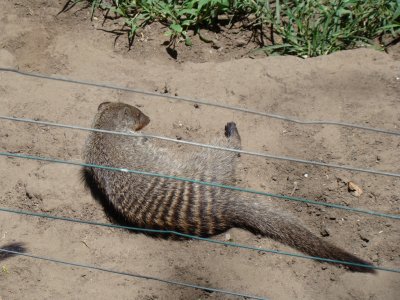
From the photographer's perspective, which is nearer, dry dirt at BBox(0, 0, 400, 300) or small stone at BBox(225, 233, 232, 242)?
dry dirt at BBox(0, 0, 400, 300)

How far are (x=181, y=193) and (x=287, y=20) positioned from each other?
1859mm

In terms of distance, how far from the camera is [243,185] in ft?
11.7

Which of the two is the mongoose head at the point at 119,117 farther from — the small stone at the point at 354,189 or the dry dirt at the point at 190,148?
the small stone at the point at 354,189

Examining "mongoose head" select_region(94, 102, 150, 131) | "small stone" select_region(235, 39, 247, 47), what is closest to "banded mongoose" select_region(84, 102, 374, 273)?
"mongoose head" select_region(94, 102, 150, 131)

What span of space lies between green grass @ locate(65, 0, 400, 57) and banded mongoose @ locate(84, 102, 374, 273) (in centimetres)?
95

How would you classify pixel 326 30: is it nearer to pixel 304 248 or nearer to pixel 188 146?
pixel 188 146

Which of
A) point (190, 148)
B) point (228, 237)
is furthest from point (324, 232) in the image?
point (190, 148)

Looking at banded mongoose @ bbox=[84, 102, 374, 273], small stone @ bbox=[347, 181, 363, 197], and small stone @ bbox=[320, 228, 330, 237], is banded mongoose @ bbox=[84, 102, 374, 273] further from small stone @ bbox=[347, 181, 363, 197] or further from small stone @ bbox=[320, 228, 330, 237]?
small stone @ bbox=[347, 181, 363, 197]

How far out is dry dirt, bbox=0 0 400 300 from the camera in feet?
10.5

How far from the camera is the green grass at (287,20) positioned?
4.04m

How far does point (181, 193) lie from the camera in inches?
131

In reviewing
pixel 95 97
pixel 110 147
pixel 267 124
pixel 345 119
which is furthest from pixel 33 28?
pixel 345 119

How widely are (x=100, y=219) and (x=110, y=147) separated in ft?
1.67

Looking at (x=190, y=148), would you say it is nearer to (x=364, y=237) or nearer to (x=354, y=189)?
(x=354, y=189)
